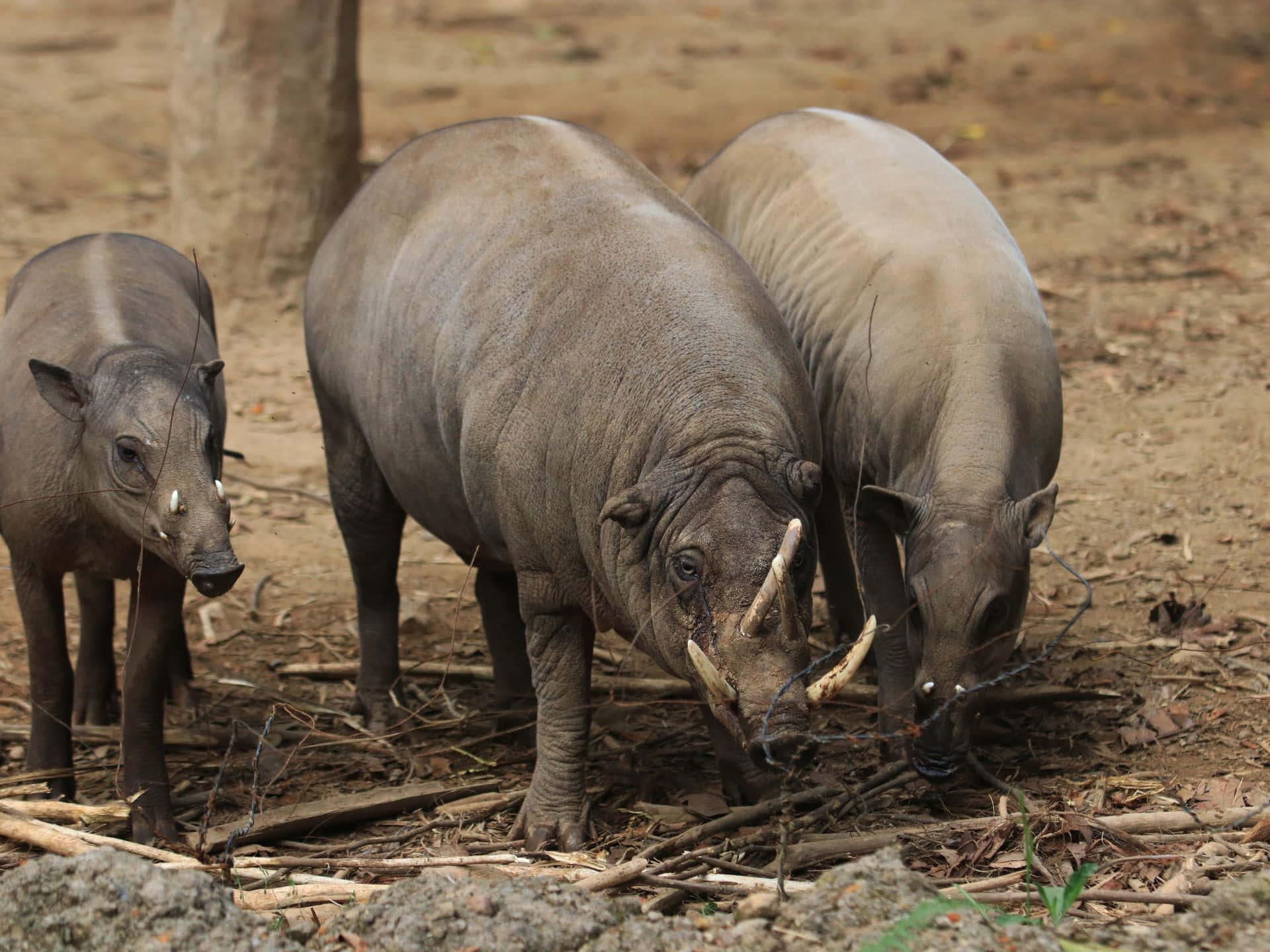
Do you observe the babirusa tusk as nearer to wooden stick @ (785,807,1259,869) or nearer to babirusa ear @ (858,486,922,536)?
wooden stick @ (785,807,1259,869)

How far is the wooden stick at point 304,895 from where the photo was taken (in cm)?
478

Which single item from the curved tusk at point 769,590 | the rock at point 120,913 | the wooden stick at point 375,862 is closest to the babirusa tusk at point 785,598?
the curved tusk at point 769,590

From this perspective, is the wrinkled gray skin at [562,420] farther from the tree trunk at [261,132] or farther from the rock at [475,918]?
the tree trunk at [261,132]

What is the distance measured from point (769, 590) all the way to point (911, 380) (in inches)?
74.0

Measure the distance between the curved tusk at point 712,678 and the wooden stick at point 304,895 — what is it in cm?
115

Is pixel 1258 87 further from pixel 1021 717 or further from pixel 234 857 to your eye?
pixel 234 857

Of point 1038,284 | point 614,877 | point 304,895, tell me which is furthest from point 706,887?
point 1038,284

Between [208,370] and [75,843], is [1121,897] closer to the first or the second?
[75,843]

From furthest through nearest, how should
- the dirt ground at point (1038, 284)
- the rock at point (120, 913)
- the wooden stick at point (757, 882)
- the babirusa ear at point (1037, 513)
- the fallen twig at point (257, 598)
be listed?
the fallen twig at point (257, 598), the dirt ground at point (1038, 284), the babirusa ear at point (1037, 513), the wooden stick at point (757, 882), the rock at point (120, 913)

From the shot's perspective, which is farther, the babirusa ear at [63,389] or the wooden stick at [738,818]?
the babirusa ear at [63,389]

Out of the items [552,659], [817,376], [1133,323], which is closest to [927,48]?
[1133,323]

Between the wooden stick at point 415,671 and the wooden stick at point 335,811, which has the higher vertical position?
the wooden stick at point 335,811

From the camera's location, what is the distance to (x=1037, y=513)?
5.61m

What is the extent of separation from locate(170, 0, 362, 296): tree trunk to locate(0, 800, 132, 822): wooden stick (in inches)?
254
